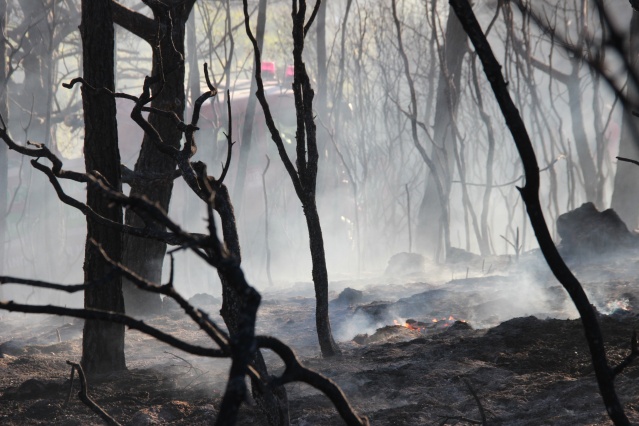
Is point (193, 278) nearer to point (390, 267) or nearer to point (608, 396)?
point (390, 267)

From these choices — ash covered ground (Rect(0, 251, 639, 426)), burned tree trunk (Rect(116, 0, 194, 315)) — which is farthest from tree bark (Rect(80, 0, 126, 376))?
burned tree trunk (Rect(116, 0, 194, 315))

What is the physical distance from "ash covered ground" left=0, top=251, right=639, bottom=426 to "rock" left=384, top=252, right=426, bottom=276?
373 centimetres

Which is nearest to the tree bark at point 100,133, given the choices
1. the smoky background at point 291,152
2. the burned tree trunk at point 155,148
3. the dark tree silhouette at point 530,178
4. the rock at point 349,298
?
the burned tree trunk at point 155,148

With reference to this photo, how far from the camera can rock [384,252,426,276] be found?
1042cm

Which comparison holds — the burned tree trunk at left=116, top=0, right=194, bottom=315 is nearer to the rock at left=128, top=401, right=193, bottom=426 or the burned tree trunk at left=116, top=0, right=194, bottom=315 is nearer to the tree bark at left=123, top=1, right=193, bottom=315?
the tree bark at left=123, top=1, right=193, bottom=315

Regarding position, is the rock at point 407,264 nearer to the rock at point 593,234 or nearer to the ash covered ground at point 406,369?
the rock at point 593,234

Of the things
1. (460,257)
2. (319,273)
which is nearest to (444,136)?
(460,257)

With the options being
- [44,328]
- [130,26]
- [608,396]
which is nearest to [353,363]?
[608,396]

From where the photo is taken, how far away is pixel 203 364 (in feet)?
15.2

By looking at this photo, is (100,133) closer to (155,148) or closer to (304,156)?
(304,156)

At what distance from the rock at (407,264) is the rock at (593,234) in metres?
2.72

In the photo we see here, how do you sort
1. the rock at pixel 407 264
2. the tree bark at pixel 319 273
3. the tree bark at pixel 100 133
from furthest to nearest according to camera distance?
the rock at pixel 407 264
the tree bark at pixel 319 273
the tree bark at pixel 100 133

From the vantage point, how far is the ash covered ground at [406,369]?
322 cm

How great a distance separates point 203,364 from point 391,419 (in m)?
1.88
